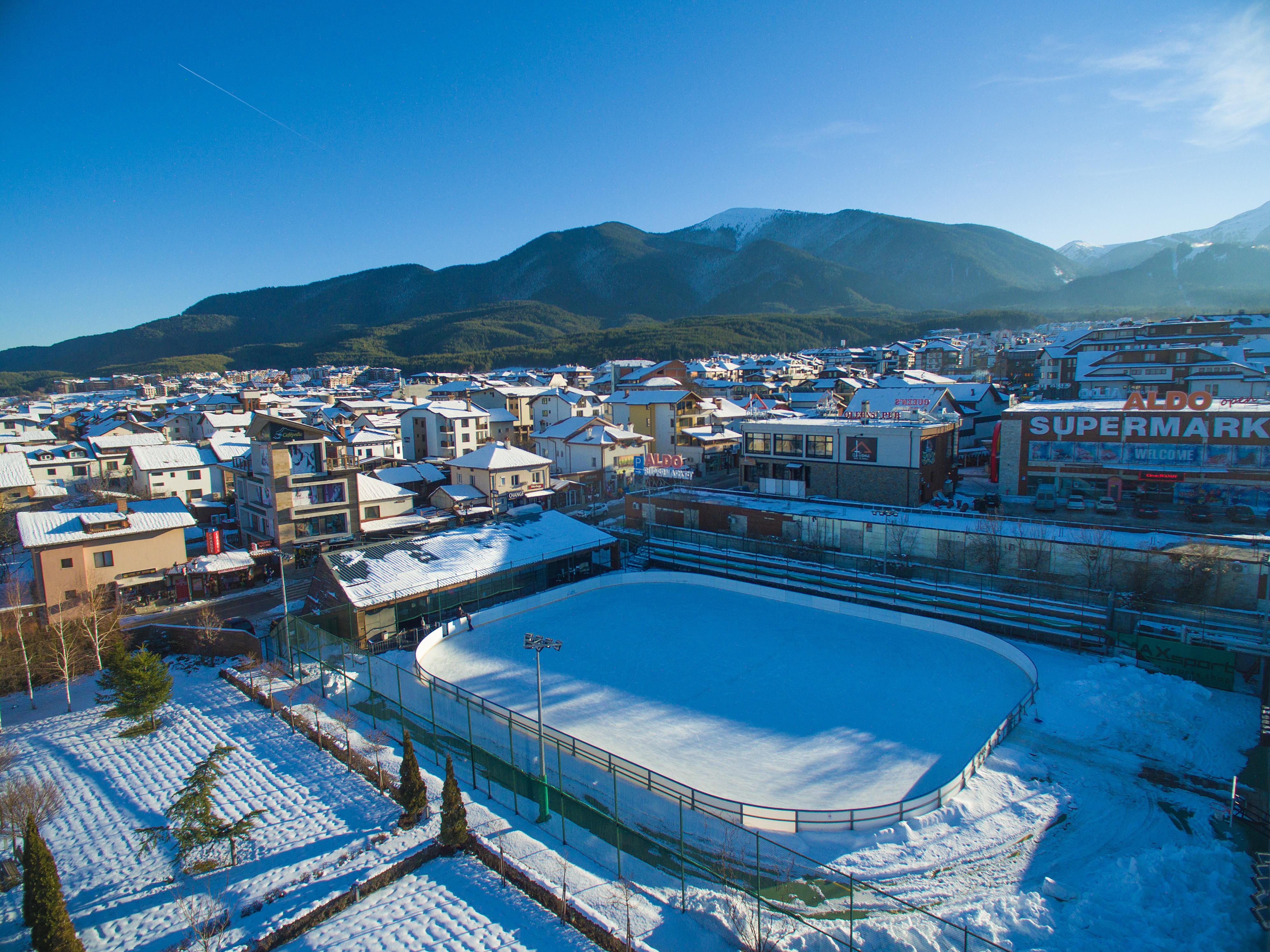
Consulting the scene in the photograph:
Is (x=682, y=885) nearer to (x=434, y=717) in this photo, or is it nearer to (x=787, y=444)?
(x=434, y=717)

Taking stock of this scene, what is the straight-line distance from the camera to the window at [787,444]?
120 ft

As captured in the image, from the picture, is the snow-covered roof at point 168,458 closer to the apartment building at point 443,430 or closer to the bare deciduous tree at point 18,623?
the apartment building at point 443,430

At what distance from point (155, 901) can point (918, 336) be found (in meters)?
156

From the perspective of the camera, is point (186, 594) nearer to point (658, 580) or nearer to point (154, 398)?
point (658, 580)

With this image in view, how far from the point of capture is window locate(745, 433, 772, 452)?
123 feet

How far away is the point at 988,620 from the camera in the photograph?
23.2 m

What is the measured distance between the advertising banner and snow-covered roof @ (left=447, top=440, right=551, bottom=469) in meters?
32.3

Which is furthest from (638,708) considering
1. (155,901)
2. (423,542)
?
(423,542)

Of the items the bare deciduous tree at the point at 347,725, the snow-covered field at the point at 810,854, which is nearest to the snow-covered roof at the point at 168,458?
the snow-covered field at the point at 810,854

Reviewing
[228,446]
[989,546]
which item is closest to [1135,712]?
[989,546]

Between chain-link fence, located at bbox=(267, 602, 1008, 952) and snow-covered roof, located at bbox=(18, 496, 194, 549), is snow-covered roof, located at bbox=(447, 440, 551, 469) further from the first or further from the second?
chain-link fence, located at bbox=(267, 602, 1008, 952)

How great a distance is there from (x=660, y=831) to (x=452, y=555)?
53.7 feet

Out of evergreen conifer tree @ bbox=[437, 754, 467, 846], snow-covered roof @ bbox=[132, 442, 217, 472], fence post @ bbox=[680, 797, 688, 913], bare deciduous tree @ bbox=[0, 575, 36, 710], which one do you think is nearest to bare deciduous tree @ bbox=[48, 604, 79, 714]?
bare deciduous tree @ bbox=[0, 575, 36, 710]

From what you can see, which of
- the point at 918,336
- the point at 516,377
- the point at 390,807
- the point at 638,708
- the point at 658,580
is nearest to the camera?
the point at 390,807
